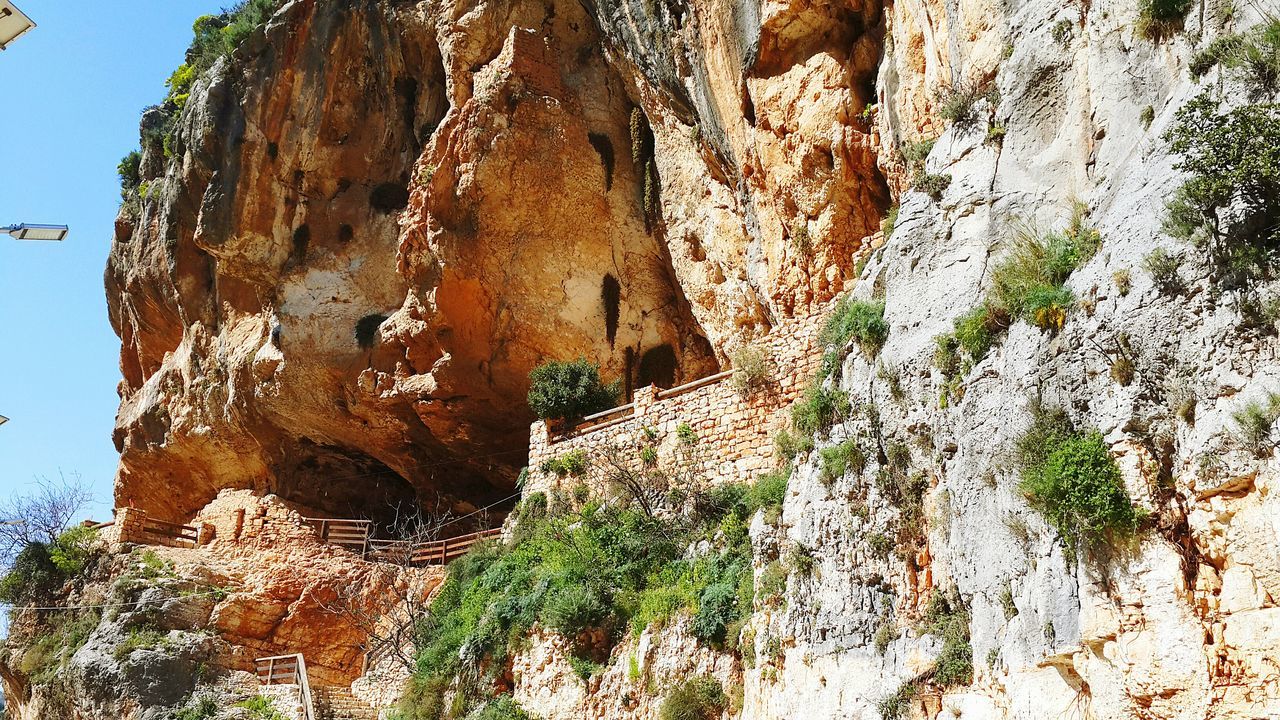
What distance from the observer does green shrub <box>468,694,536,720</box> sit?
13.2 metres

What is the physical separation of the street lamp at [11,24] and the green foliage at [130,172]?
62.7 ft

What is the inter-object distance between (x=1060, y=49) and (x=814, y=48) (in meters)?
4.76

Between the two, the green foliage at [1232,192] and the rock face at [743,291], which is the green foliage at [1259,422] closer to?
the rock face at [743,291]

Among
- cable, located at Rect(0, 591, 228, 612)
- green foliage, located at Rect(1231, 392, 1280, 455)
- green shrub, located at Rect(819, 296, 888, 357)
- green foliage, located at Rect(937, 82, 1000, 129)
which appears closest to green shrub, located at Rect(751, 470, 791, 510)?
green shrub, located at Rect(819, 296, 888, 357)

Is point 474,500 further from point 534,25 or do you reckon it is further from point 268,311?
point 534,25

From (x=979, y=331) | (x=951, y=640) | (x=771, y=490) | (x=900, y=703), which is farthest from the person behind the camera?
(x=771, y=490)

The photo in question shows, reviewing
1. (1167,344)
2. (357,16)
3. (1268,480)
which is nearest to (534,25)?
(357,16)

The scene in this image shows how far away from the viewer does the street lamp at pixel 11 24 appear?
830 centimetres

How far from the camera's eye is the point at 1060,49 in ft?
33.1

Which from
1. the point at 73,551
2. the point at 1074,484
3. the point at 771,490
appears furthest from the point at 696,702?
the point at 73,551

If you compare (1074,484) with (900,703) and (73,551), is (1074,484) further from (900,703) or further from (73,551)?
(73,551)

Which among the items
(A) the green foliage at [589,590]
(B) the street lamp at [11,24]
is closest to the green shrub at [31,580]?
(A) the green foliage at [589,590]

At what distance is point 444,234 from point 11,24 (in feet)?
36.9

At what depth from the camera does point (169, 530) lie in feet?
67.1
